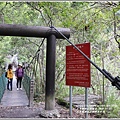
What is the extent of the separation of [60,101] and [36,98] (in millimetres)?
1071

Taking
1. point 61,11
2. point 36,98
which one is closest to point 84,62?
point 61,11

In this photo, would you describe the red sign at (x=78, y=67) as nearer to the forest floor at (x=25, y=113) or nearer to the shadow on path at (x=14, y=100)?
the forest floor at (x=25, y=113)

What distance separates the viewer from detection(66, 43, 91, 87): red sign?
3.96 meters

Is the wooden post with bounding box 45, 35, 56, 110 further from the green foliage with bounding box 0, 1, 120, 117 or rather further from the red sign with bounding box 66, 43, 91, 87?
the green foliage with bounding box 0, 1, 120, 117

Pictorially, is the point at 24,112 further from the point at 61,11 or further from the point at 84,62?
the point at 61,11

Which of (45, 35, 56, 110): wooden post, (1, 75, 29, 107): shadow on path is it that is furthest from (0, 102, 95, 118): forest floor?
(1, 75, 29, 107): shadow on path

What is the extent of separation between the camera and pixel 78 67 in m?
4.14

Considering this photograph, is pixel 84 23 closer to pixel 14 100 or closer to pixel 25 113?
pixel 25 113

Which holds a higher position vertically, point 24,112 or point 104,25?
point 104,25

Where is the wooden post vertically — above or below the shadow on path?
above

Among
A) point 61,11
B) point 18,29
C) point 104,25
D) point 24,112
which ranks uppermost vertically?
point 61,11

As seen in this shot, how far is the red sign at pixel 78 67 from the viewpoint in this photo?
396cm

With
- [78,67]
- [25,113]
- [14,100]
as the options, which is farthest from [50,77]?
[14,100]

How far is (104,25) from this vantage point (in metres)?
5.68
